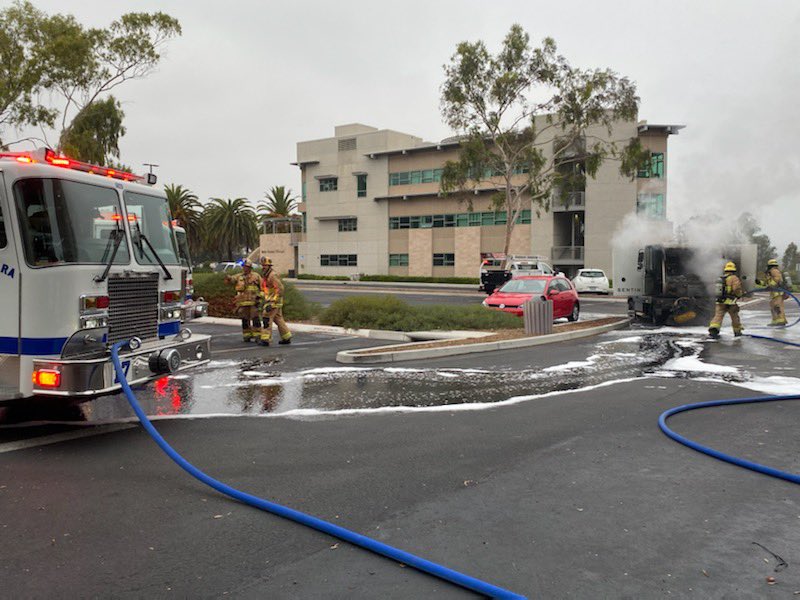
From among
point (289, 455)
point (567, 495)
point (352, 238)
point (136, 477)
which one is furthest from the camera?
point (352, 238)

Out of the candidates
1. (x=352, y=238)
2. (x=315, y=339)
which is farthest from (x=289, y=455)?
(x=352, y=238)

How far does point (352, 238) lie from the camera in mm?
64062

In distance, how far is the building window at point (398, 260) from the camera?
201ft

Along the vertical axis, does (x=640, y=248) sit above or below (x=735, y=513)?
above

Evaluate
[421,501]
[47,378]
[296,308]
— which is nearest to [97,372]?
[47,378]

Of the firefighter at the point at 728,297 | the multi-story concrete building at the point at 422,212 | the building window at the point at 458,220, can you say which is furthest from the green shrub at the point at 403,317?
the building window at the point at 458,220

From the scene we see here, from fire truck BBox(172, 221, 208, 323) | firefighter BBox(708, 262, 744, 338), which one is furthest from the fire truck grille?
firefighter BBox(708, 262, 744, 338)

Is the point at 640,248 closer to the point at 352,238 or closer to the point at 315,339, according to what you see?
the point at 315,339

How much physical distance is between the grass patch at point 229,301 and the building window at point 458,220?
117ft

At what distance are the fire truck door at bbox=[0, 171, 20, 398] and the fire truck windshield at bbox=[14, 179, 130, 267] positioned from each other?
122mm

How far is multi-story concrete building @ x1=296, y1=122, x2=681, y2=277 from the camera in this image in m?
48.4

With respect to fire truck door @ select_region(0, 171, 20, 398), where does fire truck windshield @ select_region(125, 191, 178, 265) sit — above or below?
above

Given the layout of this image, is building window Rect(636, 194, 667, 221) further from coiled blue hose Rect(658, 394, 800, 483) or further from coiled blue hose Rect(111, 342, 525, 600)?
coiled blue hose Rect(111, 342, 525, 600)

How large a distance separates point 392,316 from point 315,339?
7.49 feet
